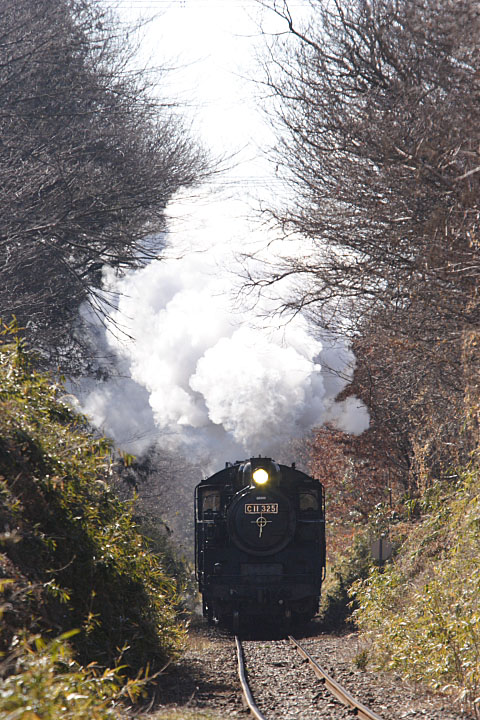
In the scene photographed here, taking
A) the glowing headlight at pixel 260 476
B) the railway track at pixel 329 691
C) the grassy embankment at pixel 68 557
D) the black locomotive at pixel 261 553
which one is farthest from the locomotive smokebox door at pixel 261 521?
the grassy embankment at pixel 68 557

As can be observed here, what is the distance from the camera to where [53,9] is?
803 inches

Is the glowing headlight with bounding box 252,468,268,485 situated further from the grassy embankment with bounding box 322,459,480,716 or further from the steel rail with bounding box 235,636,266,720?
the steel rail with bounding box 235,636,266,720

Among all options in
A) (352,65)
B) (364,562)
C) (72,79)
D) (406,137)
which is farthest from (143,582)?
(72,79)

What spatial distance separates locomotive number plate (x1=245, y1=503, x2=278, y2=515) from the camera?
1584 centimetres

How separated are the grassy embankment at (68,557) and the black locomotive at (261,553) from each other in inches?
164

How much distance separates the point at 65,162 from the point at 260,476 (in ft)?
31.0

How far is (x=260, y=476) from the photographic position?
52.3ft

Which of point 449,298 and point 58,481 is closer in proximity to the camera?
point 58,481

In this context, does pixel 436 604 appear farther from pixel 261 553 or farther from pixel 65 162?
pixel 65 162

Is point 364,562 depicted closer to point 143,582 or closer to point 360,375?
point 360,375

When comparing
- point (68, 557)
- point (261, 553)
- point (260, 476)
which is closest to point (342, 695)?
point (68, 557)

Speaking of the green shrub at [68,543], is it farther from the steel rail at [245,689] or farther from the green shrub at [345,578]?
the green shrub at [345,578]

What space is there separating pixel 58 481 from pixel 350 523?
1529cm

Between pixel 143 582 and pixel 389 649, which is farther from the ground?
pixel 143 582
